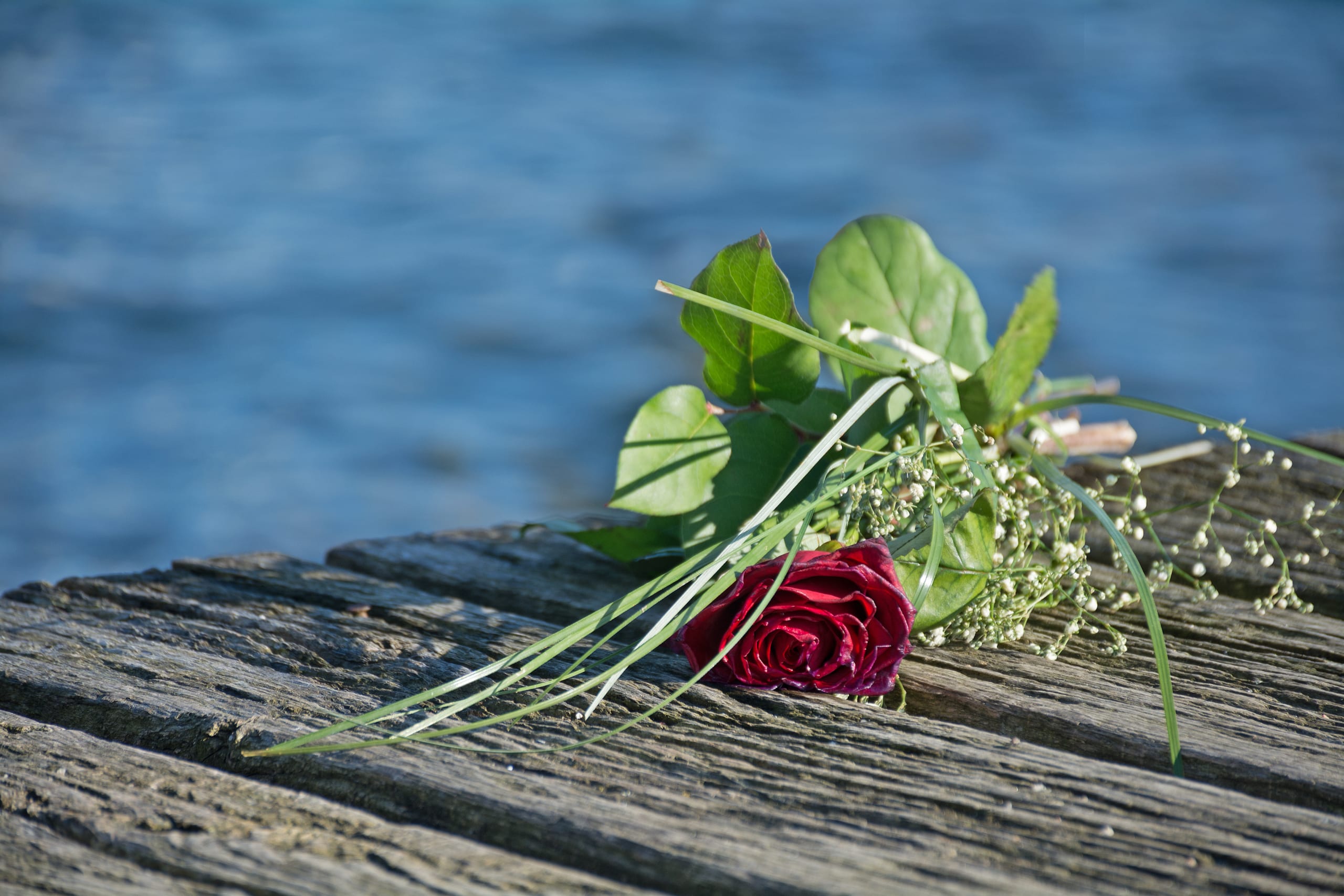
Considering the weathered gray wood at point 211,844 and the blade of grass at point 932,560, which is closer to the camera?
the weathered gray wood at point 211,844

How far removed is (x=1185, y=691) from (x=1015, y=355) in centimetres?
43

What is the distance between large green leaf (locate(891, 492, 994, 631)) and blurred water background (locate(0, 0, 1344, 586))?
10.4ft

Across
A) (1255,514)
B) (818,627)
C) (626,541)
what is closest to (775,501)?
(818,627)

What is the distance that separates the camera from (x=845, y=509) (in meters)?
1.07

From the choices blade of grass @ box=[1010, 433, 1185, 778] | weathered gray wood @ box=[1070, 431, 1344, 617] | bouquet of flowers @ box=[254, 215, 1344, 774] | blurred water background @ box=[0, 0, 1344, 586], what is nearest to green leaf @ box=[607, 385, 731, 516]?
bouquet of flowers @ box=[254, 215, 1344, 774]

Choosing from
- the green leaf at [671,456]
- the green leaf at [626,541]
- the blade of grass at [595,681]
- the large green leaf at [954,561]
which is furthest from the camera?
the green leaf at [626,541]

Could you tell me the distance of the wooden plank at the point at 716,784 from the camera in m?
0.67

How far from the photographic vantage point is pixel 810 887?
0.64 m

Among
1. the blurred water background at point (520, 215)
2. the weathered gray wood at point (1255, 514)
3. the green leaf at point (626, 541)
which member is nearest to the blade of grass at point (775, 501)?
the green leaf at point (626, 541)

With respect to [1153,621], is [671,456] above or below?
above

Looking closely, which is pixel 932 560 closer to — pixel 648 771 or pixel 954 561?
pixel 954 561

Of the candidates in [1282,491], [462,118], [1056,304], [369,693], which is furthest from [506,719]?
[462,118]

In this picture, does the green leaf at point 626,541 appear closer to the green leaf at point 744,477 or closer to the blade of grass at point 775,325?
the green leaf at point 744,477

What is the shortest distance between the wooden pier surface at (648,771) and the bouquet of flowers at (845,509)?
39 millimetres
